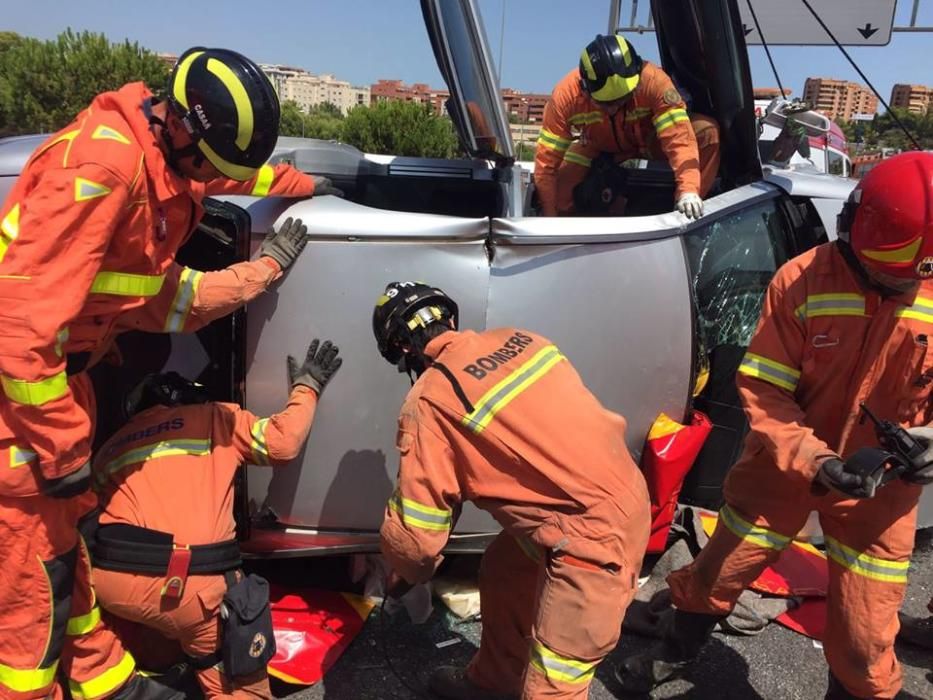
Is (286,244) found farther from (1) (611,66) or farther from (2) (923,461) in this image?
(1) (611,66)

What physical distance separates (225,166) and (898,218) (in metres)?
1.66

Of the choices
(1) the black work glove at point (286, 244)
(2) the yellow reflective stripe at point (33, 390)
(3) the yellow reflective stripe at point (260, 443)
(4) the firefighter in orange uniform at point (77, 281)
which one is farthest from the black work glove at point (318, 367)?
(2) the yellow reflective stripe at point (33, 390)

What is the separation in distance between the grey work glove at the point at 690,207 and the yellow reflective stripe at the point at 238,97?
1547 millimetres

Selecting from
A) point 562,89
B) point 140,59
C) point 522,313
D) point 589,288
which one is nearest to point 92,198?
point 522,313

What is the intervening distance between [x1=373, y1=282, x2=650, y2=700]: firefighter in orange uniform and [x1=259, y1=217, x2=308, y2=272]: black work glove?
608 mm

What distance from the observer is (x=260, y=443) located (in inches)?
85.3

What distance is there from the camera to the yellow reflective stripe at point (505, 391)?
67.0 inches

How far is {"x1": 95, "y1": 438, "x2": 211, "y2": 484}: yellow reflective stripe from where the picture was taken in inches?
84.0

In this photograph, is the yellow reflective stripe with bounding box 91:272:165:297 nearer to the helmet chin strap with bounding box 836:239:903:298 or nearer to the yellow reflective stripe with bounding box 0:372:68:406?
the yellow reflective stripe with bounding box 0:372:68:406

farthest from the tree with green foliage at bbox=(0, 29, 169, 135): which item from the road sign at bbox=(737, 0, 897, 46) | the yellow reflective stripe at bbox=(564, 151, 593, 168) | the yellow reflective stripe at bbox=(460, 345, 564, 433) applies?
the yellow reflective stripe at bbox=(460, 345, 564, 433)

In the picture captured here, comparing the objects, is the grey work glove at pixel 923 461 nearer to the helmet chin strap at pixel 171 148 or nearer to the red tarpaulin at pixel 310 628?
the red tarpaulin at pixel 310 628

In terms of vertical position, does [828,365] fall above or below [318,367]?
above

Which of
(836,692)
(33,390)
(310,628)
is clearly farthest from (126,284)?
(836,692)

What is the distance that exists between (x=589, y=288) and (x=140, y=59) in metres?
20.7
